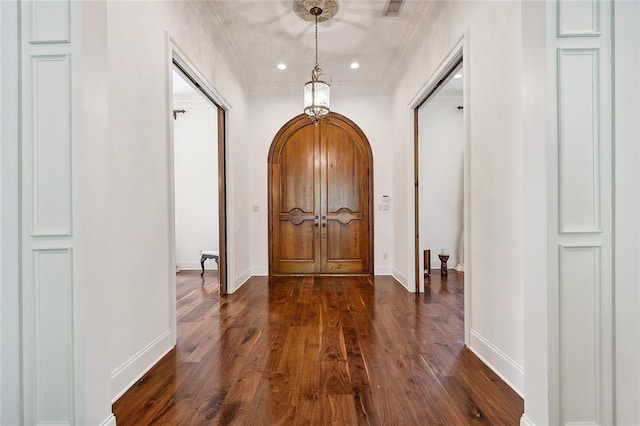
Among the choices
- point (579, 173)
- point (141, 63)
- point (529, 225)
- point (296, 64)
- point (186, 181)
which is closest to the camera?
point (579, 173)

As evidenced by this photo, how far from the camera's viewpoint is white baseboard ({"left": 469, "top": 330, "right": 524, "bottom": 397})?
6.29 ft

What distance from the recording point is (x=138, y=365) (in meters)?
2.12

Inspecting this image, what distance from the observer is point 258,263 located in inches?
218

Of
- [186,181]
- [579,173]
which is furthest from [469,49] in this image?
[186,181]

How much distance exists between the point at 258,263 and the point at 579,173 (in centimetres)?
477

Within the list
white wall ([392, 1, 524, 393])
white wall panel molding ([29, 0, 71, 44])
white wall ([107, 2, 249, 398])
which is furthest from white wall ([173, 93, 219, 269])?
white wall panel molding ([29, 0, 71, 44])

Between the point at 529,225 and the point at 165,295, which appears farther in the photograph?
the point at 165,295

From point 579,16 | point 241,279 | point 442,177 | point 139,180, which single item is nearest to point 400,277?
point 442,177

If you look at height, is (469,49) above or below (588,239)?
above

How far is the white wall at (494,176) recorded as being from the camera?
198 cm

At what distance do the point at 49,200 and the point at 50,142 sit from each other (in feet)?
0.82

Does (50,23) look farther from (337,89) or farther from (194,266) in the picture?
(194,266)

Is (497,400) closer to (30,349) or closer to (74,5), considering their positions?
(30,349)

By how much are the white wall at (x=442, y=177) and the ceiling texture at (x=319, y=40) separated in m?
1.31
